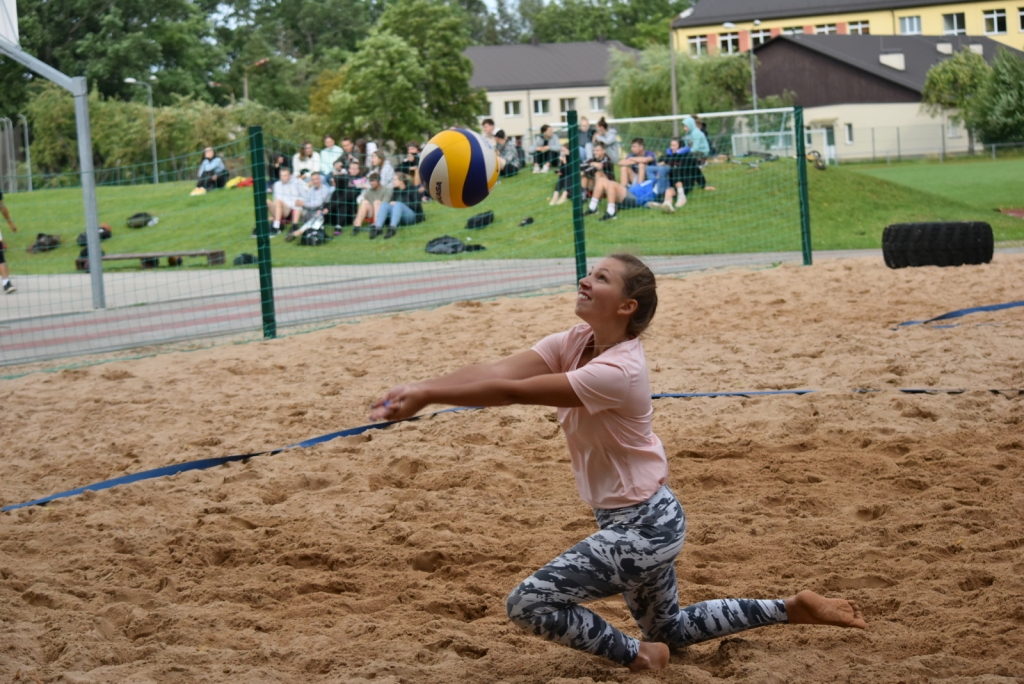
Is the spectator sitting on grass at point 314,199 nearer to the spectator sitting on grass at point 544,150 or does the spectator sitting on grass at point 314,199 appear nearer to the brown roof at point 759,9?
the spectator sitting on grass at point 544,150

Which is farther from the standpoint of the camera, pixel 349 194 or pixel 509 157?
pixel 509 157

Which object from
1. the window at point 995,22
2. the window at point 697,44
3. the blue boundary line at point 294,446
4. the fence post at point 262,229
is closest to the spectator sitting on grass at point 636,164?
the fence post at point 262,229

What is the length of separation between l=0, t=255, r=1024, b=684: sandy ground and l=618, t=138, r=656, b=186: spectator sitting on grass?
8.30 metres

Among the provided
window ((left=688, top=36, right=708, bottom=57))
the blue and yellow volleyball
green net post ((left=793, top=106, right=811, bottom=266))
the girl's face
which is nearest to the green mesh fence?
green net post ((left=793, top=106, right=811, bottom=266))

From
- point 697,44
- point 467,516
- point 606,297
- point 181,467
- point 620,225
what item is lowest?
point 467,516

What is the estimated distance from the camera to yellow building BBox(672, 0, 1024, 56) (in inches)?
2512

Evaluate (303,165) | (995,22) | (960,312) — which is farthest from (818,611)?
(995,22)

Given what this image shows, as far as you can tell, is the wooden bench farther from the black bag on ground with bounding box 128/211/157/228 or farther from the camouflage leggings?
the camouflage leggings

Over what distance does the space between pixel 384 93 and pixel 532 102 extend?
2785 centimetres

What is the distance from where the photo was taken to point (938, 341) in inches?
303

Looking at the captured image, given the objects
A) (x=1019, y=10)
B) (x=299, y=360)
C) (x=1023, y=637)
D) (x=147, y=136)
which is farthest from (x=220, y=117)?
(x=1019, y=10)

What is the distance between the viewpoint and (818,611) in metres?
3.27

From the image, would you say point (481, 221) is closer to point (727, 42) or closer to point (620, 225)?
point (620, 225)

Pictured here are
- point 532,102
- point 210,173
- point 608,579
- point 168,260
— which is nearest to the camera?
point 608,579
